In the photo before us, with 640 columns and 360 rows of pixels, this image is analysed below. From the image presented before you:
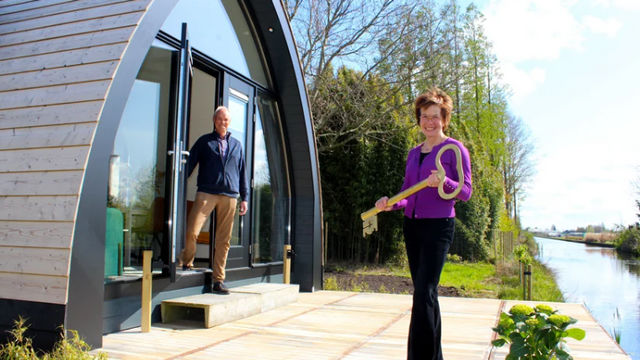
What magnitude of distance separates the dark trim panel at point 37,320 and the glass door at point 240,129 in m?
2.23

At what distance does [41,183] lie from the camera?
295cm

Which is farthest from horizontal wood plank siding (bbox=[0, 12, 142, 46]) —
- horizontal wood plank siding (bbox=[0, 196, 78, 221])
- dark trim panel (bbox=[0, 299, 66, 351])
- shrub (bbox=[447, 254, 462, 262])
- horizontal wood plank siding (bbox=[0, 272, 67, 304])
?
shrub (bbox=[447, 254, 462, 262])

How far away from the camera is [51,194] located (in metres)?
2.91

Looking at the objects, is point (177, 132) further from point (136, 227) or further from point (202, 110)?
point (202, 110)

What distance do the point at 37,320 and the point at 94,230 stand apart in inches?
22.7

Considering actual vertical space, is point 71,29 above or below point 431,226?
above

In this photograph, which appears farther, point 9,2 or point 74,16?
point 9,2

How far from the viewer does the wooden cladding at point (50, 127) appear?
2852 mm

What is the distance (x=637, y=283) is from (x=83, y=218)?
13.5 m

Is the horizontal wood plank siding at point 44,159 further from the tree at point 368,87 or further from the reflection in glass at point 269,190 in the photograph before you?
the tree at point 368,87

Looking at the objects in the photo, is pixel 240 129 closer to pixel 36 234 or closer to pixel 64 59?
pixel 64 59

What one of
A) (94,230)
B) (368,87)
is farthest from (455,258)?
(94,230)

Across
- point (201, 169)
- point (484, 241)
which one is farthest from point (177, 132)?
point (484, 241)

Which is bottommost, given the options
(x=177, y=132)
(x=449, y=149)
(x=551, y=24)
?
(x=449, y=149)
